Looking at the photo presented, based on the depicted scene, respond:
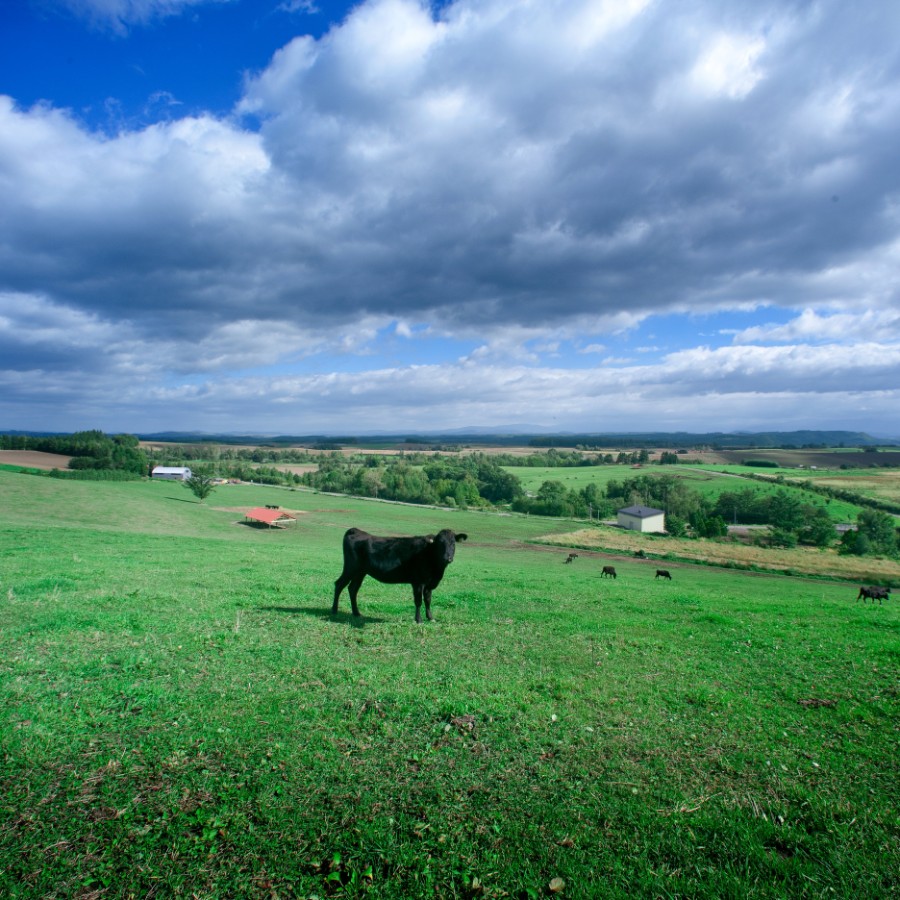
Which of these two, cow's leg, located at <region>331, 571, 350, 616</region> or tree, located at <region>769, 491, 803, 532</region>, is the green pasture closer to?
tree, located at <region>769, 491, 803, 532</region>

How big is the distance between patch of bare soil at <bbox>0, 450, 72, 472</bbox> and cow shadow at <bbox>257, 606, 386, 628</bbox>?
96516mm

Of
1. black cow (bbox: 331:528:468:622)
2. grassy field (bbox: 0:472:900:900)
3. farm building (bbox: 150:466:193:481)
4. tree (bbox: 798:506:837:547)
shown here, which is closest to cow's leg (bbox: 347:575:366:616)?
black cow (bbox: 331:528:468:622)

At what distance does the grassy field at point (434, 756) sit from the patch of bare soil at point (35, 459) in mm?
95761

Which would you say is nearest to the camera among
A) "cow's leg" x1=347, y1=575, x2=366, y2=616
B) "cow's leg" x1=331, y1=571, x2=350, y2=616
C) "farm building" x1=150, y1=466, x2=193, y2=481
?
"cow's leg" x1=347, y1=575, x2=366, y2=616

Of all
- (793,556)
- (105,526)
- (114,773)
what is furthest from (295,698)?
(793,556)

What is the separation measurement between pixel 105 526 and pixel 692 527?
91.7m

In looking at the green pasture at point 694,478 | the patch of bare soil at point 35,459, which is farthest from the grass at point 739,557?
the patch of bare soil at point 35,459

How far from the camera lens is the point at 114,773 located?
5.70 m

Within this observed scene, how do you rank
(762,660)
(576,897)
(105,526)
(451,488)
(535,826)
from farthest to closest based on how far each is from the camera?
(451,488) < (105,526) < (762,660) < (535,826) < (576,897)

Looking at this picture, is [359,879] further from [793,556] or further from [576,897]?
[793,556]

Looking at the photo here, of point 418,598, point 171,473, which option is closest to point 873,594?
point 418,598

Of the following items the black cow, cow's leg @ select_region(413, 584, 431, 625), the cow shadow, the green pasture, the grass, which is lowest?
the grass

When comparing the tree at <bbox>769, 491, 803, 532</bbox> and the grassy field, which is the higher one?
the grassy field

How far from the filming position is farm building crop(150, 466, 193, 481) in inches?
4591
